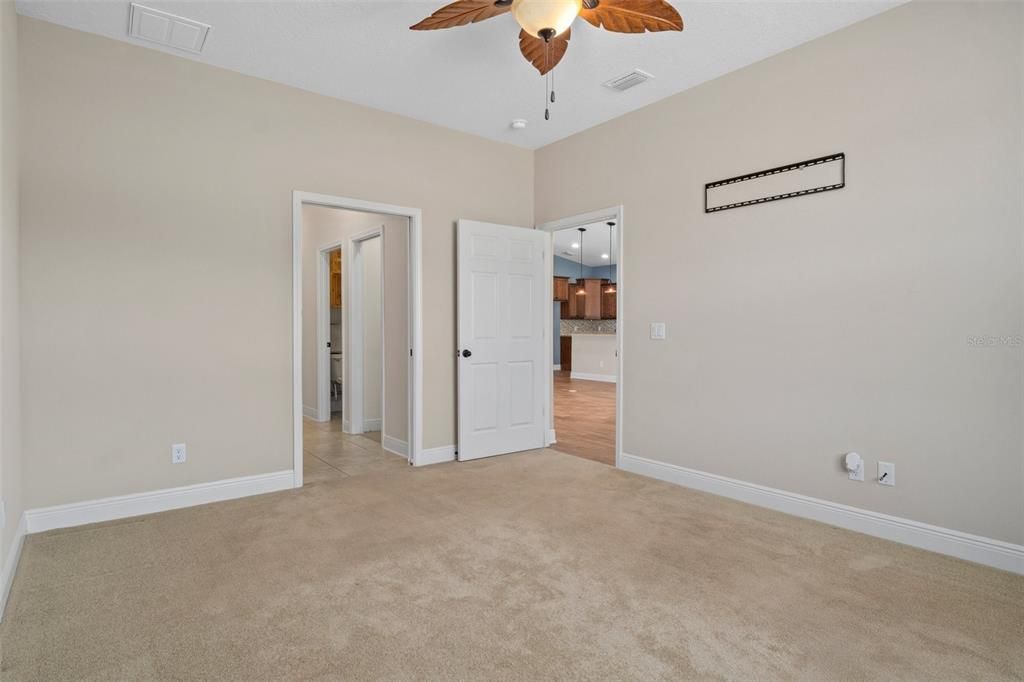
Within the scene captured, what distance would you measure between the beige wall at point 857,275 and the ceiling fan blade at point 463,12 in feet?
6.43

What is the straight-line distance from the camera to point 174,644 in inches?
77.4

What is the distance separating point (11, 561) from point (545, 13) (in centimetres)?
329

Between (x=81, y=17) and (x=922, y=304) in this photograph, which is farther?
(x=81, y=17)

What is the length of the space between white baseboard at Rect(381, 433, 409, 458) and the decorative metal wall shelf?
10.2 ft

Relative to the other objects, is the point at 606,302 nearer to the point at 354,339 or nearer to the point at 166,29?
the point at 354,339

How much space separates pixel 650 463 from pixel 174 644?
3.18 meters

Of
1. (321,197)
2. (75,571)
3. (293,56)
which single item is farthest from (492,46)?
(75,571)

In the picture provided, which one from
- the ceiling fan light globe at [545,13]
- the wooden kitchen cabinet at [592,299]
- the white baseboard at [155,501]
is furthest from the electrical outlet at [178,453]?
the wooden kitchen cabinet at [592,299]

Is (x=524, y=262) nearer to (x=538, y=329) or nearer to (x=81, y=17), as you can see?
(x=538, y=329)

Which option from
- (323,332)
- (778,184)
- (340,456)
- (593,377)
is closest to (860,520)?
(778,184)

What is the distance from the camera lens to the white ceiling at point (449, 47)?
9.77ft

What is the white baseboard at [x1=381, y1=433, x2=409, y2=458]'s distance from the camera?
16.0 feet

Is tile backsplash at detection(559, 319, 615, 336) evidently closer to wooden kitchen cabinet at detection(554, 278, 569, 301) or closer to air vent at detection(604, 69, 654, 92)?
wooden kitchen cabinet at detection(554, 278, 569, 301)

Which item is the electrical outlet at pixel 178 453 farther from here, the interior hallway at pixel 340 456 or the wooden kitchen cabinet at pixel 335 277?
the wooden kitchen cabinet at pixel 335 277
